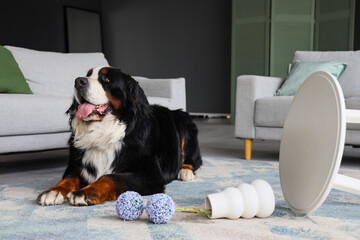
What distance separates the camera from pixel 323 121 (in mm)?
1278

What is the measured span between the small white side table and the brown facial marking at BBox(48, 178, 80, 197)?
2.91 feet

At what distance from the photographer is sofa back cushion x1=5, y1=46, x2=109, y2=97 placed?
3035 millimetres

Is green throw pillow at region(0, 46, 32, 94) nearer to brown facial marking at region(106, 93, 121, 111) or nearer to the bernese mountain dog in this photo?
the bernese mountain dog

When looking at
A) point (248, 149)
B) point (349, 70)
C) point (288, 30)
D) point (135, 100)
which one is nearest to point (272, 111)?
point (248, 149)

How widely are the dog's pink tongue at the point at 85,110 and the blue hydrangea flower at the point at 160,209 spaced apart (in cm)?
52

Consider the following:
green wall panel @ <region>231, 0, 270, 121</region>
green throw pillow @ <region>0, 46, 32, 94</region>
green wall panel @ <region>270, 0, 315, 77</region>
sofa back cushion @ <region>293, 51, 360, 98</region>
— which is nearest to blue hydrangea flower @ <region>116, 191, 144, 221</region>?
green throw pillow @ <region>0, 46, 32, 94</region>

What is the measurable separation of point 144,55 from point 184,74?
3.79 ft

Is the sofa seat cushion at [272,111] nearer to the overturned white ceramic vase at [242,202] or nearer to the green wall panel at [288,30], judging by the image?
the overturned white ceramic vase at [242,202]

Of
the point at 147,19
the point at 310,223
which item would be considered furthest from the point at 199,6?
the point at 310,223

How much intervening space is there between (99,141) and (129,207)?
46 cm

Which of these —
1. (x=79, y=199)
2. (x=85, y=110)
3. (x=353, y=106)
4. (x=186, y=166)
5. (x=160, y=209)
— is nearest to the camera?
(x=160, y=209)

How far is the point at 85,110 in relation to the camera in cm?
161

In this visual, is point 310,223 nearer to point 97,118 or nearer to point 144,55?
point 97,118

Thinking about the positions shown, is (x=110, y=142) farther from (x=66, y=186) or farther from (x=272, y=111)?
(x=272, y=111)
